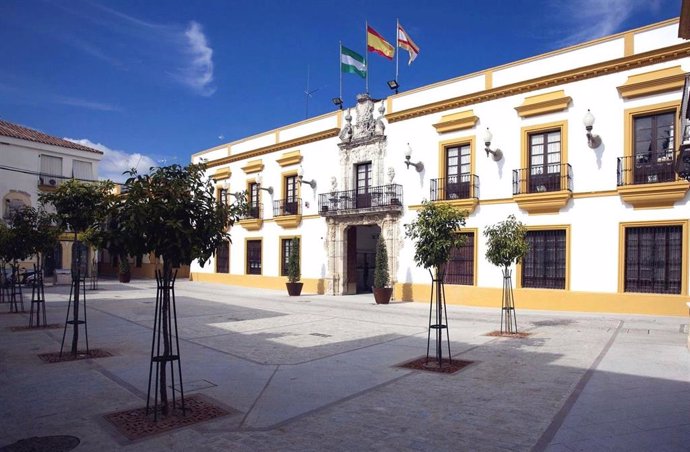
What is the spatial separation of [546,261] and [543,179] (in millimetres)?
2765

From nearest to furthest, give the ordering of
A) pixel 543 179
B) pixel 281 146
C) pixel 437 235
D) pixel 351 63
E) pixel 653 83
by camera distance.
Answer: pixel 437 235
pixel 653 83
pixel 543 179
pixel 351 63
pixel 281 146

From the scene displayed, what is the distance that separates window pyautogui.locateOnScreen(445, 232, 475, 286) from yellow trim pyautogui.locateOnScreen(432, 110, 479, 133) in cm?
407

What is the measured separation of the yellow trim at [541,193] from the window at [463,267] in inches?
94.4

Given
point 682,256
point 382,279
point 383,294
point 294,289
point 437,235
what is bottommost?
point 294,289

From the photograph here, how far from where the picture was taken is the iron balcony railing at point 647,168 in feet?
45.5

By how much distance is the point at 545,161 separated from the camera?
1631 centimetres

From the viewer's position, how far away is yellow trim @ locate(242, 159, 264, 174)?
2705cm

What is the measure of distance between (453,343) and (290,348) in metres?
3.31

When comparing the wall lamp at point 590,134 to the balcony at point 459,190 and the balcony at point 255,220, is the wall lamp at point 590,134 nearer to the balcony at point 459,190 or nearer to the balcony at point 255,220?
the balcony at point 459,190

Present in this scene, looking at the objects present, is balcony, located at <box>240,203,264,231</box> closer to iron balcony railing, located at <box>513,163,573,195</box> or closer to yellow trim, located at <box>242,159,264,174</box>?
yellow trim, located at <box>242,159,264,174</box>

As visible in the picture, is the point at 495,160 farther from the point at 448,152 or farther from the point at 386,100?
the point at 386,100

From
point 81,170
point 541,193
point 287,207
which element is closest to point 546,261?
point 541,193

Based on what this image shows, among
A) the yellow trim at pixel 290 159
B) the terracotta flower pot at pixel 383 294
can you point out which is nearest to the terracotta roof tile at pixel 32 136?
the yellow trim at pixel 290 159

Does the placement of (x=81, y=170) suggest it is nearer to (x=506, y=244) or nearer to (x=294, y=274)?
(x=294, y=274)
